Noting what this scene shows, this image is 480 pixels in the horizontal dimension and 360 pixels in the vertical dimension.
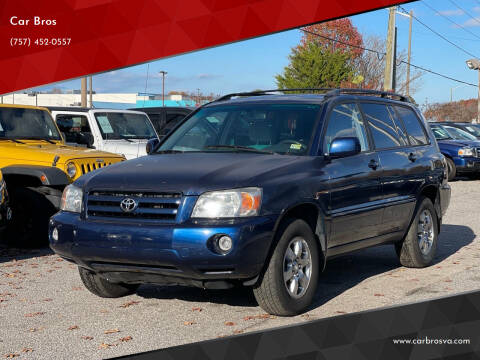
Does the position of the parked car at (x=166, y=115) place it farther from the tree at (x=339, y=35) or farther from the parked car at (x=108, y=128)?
the tree at (x=339, y=35)

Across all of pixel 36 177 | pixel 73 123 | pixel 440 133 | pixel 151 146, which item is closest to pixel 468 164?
pixel 440 133

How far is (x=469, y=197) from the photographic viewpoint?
16.9 metres

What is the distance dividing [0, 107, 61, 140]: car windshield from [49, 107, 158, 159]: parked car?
73.3 inches

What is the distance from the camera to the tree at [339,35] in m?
50.3

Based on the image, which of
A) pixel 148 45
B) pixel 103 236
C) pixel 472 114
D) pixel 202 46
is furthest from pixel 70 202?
pixel 472 114

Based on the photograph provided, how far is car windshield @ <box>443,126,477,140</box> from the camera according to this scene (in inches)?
925

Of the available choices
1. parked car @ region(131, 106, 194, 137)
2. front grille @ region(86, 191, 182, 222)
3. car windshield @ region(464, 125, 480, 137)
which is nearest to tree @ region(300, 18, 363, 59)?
car windshield @ region(464, 125, 480, 137)

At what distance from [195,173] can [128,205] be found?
0.57 meters

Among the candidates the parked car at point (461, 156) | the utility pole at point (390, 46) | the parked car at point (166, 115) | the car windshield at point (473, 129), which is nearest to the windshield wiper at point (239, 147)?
the parked car at point (166, 115)

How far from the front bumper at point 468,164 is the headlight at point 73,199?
1728 centimetres

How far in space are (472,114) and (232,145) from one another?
3488 inches

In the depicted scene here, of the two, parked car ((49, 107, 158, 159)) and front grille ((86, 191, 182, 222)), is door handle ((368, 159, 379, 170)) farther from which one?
parked car ((49, 107, 158, 159))

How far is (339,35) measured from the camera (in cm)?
5334

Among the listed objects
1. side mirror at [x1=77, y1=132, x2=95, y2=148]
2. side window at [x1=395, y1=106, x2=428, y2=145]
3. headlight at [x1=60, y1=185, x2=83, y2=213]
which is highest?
side window at [x1=395, y1=106, x2=428, y2=145]
